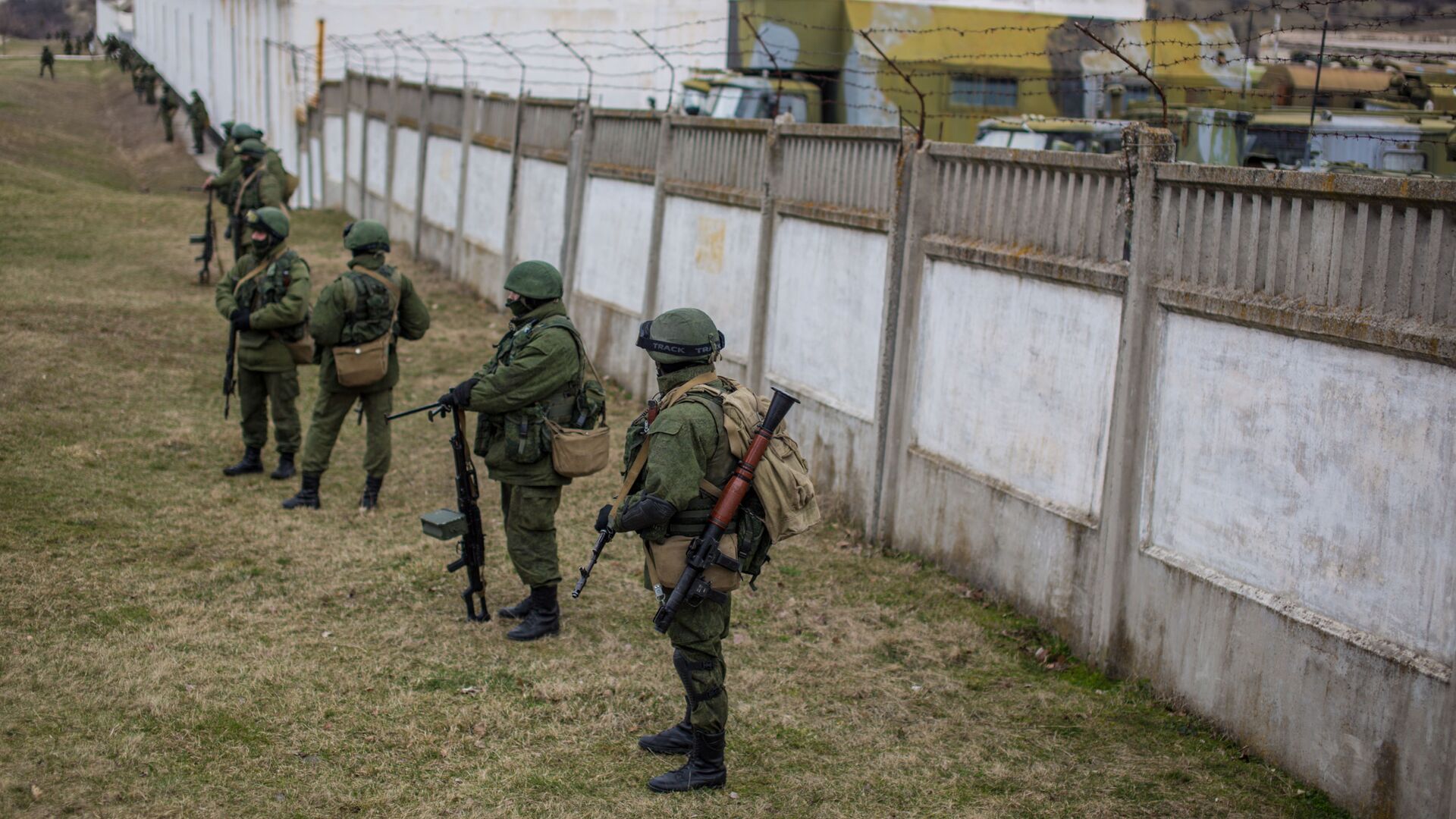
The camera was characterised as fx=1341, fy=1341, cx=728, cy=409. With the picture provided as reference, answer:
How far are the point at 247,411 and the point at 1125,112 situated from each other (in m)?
12.7

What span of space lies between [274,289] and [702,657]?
4953 mm

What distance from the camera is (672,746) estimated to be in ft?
17.8

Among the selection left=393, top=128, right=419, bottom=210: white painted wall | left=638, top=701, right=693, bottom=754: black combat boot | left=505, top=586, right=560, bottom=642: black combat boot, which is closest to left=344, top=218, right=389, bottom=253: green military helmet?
left=505, top=586, right=560, bottom=642: black combat boot

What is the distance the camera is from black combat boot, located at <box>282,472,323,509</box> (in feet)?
27.9

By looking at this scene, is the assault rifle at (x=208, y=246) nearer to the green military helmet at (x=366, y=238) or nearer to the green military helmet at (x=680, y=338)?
the green military helmet at (x=366, y=238)

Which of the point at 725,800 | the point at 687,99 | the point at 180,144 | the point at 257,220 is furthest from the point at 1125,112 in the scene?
the point at 180,144

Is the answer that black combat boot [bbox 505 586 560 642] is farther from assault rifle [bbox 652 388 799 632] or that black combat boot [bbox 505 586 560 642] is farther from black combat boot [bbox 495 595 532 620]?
assault rifle [bbox 652 388 799 632]

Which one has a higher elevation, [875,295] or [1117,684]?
[875,295]

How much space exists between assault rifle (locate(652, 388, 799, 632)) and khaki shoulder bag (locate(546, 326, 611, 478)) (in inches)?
65.3

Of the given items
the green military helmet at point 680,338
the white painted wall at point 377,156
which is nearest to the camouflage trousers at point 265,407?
the green military helmet at point 680,338

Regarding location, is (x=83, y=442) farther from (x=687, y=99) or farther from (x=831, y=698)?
(x=687, y=99)

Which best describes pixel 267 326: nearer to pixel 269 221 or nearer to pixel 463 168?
pixel 269 221

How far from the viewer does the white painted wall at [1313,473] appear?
467 cm

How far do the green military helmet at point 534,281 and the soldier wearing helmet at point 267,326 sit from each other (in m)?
2.86
